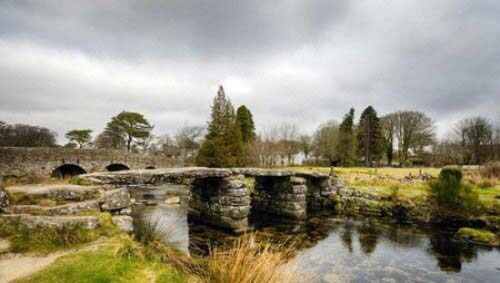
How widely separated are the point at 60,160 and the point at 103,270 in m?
24.3

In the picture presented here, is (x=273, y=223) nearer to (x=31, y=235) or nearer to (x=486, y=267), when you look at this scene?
(x=486, y=267)

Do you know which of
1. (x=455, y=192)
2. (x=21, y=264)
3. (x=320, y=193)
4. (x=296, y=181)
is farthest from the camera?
(x=320, y=193)

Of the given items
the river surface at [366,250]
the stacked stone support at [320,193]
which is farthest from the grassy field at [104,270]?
the stacked stone support at [320,193]

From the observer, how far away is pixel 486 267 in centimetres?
847

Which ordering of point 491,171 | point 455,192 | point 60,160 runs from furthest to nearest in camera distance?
point 60,160 < point 491,171 < point 455,192

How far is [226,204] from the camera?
1321cm

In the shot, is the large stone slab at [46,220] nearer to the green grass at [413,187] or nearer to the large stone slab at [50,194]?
the large stone slab at [50,194]

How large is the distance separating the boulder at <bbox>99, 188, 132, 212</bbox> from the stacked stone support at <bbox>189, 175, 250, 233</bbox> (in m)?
5.94

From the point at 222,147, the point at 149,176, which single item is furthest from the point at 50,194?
the point at 222,147

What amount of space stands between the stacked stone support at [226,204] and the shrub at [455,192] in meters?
9.78

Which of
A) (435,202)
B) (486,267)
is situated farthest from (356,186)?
(486,267)

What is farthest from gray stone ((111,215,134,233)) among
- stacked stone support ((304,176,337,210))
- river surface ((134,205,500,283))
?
stacked stone support ((304,176,337,210))

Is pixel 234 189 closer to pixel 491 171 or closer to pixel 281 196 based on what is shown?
pixel 281 196

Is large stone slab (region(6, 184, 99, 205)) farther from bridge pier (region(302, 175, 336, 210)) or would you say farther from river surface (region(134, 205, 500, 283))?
bridge pier (region(302, 175, 336, 210))
